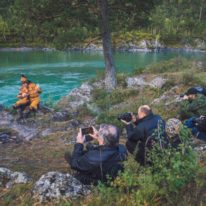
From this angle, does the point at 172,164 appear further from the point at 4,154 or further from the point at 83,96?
the point at 83,96

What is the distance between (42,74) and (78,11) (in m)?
17.9

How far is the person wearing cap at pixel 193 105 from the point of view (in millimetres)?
→ 10180

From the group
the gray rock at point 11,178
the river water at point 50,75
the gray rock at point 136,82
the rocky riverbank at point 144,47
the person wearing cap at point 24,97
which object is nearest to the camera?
the gray rock at point 11,178

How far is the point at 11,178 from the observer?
20.9 ft

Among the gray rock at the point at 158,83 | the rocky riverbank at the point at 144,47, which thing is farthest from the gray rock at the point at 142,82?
the rocky riverbank at the point at 144,47

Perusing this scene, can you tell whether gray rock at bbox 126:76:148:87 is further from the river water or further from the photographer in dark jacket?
the photographer in dark jacket

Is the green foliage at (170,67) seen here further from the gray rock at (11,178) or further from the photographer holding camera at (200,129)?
the gray rock at (11,178)

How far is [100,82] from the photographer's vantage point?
19.6m

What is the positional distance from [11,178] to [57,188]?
3.68ft

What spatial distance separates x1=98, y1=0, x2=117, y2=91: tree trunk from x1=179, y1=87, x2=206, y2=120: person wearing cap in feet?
22.7

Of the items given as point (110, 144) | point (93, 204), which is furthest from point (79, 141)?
point (93, 204)

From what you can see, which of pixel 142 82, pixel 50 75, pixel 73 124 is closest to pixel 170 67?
pixel 142 82

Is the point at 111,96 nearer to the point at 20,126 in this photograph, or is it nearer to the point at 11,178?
the point at 20,126

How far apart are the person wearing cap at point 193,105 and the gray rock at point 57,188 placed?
5064 mm
